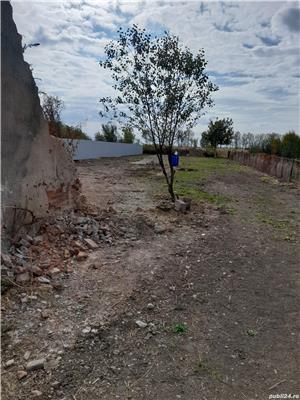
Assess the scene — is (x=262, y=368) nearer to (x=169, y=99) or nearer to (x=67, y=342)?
(x=67, y=342)

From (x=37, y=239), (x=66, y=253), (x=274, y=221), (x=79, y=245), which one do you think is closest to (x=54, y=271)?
(x=66, y=253)

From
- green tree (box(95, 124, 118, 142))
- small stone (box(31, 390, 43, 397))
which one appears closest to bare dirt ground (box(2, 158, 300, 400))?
small stone (box(31, 390, 43, 397))

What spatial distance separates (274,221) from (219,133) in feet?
123

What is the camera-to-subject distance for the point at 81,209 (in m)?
6.42

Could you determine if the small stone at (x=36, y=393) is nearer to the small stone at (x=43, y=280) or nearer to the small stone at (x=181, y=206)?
the small stone at (x=43, y=280)

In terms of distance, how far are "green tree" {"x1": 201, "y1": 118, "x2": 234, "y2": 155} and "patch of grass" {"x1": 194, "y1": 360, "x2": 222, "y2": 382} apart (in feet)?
137

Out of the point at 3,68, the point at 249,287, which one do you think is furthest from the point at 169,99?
the point at 249,287

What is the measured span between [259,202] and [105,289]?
24.7ft

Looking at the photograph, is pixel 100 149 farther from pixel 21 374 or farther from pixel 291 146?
pixel 21 374

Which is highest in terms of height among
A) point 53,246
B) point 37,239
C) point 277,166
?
point 277,166

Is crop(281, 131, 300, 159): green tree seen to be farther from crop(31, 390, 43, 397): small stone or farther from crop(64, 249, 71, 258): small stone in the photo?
crop(31, 390, 43, 397): small stone

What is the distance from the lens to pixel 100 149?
28531 mm

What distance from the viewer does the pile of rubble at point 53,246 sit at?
158 inches

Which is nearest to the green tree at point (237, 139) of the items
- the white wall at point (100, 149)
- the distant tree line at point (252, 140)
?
the distant tree line at point (252, 140)
